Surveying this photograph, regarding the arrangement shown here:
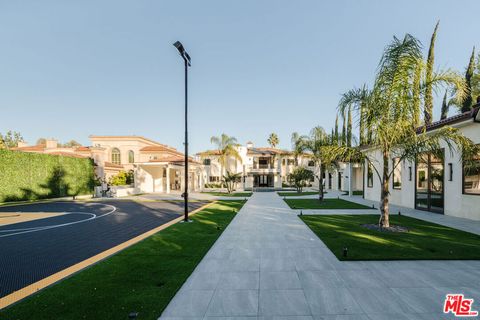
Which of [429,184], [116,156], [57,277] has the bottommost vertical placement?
[57,277]

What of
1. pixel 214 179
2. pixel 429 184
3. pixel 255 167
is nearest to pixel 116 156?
pixel 214 179

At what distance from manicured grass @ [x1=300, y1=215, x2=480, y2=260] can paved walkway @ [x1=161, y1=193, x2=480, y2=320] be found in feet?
1.45

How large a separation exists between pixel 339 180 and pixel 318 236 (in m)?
31.1

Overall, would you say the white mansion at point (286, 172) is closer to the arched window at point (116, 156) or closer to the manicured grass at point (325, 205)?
the arched window at point (116, 156)

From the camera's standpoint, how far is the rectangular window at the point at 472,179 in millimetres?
11195

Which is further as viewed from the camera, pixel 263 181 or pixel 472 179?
pixel 263 181

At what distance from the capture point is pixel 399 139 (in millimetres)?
9227

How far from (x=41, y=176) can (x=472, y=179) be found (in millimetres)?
33914

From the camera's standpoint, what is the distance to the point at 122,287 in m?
4.60

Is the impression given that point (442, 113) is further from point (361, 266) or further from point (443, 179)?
point (361, 266)

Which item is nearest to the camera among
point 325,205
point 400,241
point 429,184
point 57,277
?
point 57,277

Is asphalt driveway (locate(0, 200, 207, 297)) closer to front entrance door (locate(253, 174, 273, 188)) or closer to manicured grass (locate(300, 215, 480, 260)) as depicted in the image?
manicured grass (locate(300, 215, 480, 260))

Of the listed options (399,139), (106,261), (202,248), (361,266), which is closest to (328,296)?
(361,266)

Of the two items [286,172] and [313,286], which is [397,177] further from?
[286,172]
